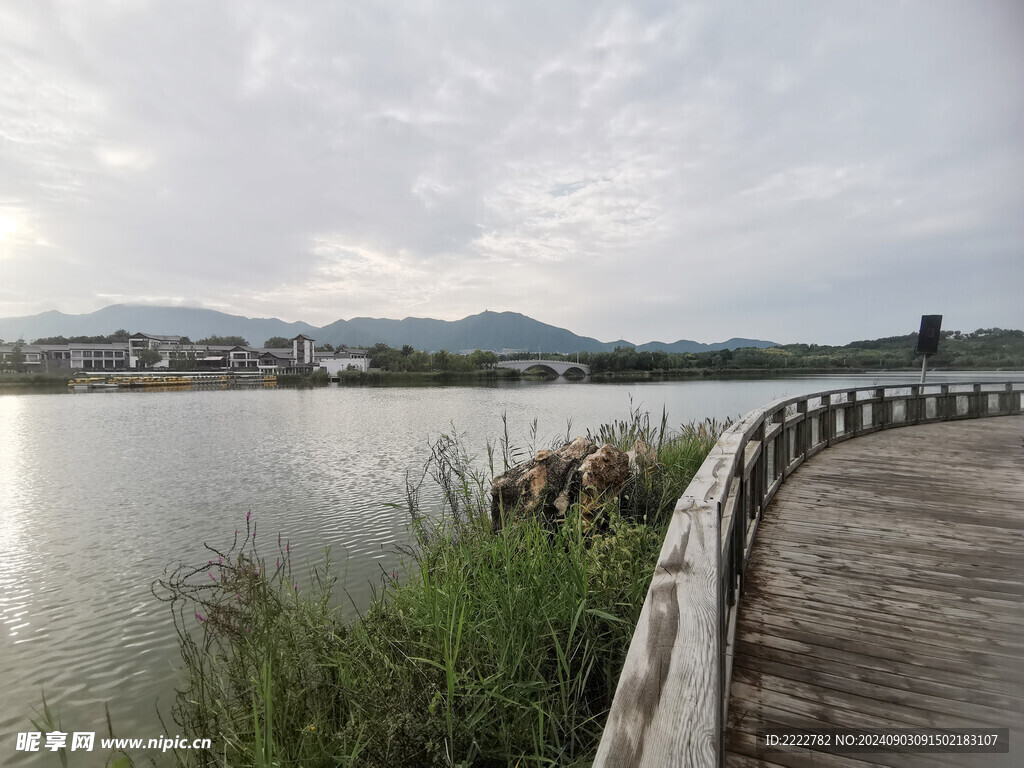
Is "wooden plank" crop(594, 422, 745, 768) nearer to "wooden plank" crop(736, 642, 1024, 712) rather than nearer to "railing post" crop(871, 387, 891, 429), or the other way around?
"wooden plank" crop(736, 642, 1024, 712)

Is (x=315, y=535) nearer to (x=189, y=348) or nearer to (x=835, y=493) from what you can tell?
(x=835, y=493)

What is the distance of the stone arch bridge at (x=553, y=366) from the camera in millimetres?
73312

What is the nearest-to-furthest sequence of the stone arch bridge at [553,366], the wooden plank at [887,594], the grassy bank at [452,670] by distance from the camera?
the grassy bank at [452,670] < the wooden plank at [887,594] < the stone arch bridge at [553,366]

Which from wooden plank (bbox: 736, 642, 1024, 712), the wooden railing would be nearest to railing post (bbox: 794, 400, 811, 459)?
the wooden railing

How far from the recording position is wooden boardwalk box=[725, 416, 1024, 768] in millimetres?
1897

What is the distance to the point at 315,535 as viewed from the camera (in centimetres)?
783

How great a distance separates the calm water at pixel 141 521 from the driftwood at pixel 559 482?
2.18 metres

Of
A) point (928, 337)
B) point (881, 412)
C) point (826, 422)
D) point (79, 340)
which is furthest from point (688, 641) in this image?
point (79, 340)

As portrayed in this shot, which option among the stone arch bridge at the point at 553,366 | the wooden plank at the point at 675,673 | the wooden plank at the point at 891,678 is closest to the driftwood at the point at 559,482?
the wooden plank at the point at 891,678

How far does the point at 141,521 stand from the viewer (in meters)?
8.95

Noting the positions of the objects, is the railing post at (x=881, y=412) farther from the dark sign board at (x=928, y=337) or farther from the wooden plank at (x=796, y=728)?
the wooden plank at (x=796, y=728)

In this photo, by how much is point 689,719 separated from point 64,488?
15170mm

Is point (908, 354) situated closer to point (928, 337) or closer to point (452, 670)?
point (928, 337)

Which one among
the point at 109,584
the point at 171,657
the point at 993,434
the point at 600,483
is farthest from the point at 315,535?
the point at 993,434
